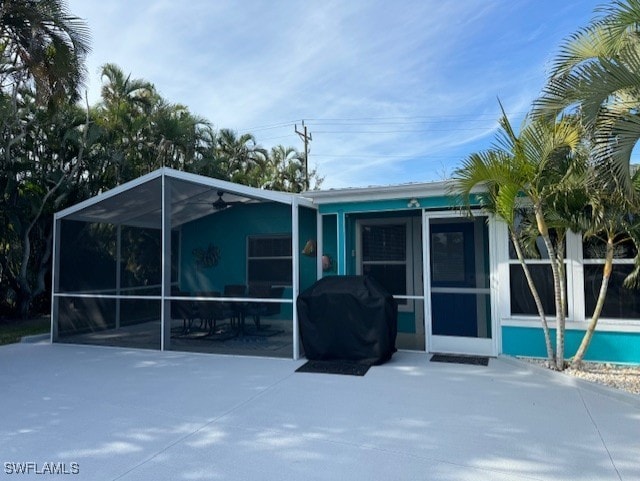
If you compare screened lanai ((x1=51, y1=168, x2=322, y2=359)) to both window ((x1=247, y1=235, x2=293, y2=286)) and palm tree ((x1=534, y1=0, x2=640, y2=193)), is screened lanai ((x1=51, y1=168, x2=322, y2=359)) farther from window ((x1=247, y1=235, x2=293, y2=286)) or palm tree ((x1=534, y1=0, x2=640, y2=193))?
palm tree ((x1=534, y1=0, x2=640, y2=193))

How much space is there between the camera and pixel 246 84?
40.7 feet

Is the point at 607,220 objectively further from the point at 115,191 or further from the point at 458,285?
the point at 115,191

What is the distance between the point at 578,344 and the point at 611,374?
2.03 ft

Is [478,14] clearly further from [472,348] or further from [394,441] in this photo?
[394,441]

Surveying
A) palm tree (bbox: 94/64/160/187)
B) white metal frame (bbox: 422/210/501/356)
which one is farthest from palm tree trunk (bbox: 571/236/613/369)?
palm tree (bbox: 94/64/160/187)

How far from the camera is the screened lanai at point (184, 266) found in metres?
7.07

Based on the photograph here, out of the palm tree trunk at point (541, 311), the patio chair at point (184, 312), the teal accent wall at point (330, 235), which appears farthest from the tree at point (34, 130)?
the palm tree trunk at point (541, 311)

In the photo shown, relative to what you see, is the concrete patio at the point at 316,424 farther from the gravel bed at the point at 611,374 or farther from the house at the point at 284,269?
the house at the point at 284,269

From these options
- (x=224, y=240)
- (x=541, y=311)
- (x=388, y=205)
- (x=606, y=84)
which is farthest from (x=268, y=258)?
(x=606, y=84)

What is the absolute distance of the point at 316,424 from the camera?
12.5 feet

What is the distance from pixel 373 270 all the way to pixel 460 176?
2.76m

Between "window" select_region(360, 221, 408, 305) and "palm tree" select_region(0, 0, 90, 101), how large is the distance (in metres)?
6.28

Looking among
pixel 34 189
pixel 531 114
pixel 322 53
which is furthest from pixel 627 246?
pixel 34 189

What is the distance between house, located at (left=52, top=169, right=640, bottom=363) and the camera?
607cm
